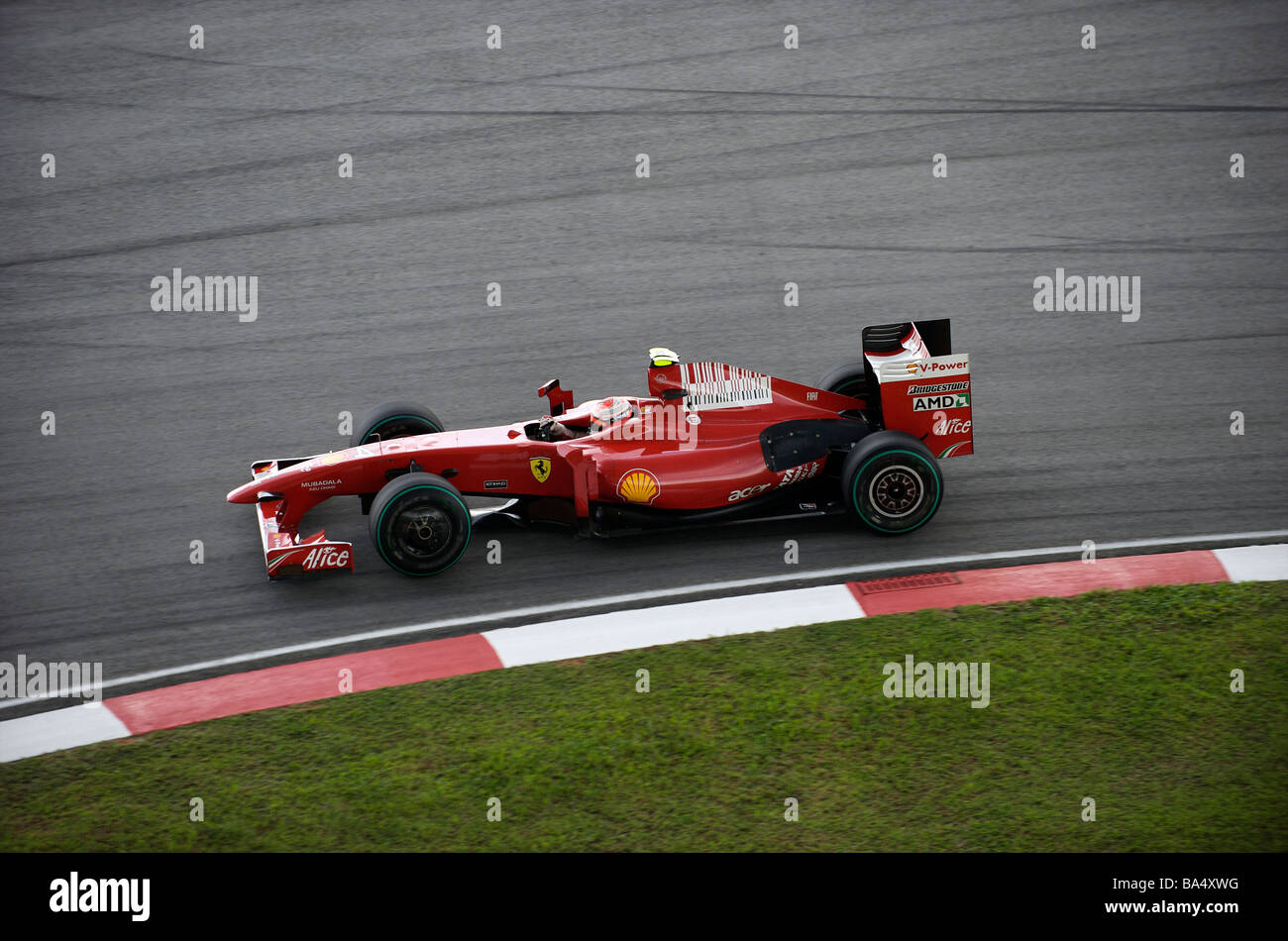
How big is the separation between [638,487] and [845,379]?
233 cm

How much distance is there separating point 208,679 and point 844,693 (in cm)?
435

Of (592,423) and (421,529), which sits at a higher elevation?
(592,423)

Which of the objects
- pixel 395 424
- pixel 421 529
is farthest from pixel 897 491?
pixel 395 424

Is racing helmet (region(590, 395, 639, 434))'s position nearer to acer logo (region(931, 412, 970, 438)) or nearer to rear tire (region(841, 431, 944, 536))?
rear tire (region(841, 431, 944, 536))

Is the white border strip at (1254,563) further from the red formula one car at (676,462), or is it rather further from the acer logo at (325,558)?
the acer logo at (325,558)

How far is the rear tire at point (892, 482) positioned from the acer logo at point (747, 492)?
0.62 meters

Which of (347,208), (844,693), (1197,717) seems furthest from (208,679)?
(347,208)

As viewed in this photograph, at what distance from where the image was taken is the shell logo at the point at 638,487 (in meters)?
10.2

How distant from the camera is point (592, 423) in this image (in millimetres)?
10398

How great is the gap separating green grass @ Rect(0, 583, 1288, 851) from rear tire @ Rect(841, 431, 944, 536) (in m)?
1.33

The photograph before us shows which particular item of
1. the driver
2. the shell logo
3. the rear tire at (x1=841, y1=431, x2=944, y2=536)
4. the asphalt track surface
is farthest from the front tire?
the rear tire at (x1=841, y1=431, x2=944, y2=536)

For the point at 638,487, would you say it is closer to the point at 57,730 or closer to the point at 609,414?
the point at 609,414

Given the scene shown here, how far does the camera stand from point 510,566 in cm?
1041

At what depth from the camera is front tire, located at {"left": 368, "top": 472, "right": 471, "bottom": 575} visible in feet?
32.0
